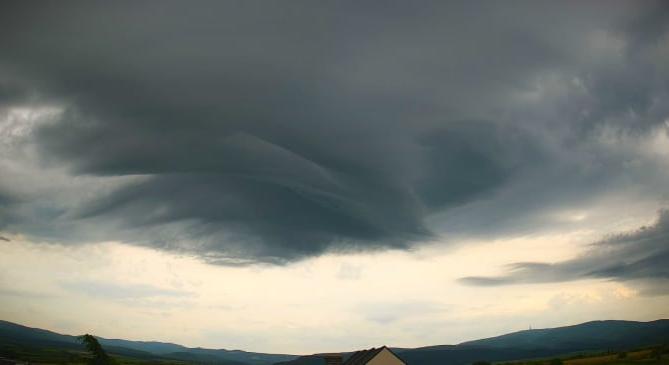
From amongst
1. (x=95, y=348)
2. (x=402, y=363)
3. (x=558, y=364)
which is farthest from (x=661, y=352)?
(x=95, y=348)

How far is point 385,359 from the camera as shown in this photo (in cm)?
8106

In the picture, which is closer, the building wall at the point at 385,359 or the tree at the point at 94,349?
the building wall at the point at 385,359

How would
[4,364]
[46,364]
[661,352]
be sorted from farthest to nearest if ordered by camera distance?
[46,364], [4,364], [661,352]

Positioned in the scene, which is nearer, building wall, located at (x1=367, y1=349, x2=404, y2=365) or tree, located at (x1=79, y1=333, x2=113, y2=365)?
building wall, located at (x1=367, y1=349, x2=404, y2=365)

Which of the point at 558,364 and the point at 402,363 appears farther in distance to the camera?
the point at 558,364

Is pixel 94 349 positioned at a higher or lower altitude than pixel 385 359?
higher

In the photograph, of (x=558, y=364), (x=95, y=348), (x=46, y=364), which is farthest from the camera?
(x=46, y=364)

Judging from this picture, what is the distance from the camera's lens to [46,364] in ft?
617

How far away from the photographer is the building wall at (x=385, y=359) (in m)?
80.2

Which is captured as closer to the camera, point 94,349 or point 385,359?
point 385,359

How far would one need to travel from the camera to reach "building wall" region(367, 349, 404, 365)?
80.2m

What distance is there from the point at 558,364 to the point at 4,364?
169m

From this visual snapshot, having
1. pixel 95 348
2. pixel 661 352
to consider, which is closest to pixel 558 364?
pixel 661 352

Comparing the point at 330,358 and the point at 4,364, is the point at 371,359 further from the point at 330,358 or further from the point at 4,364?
the point at 4,364
